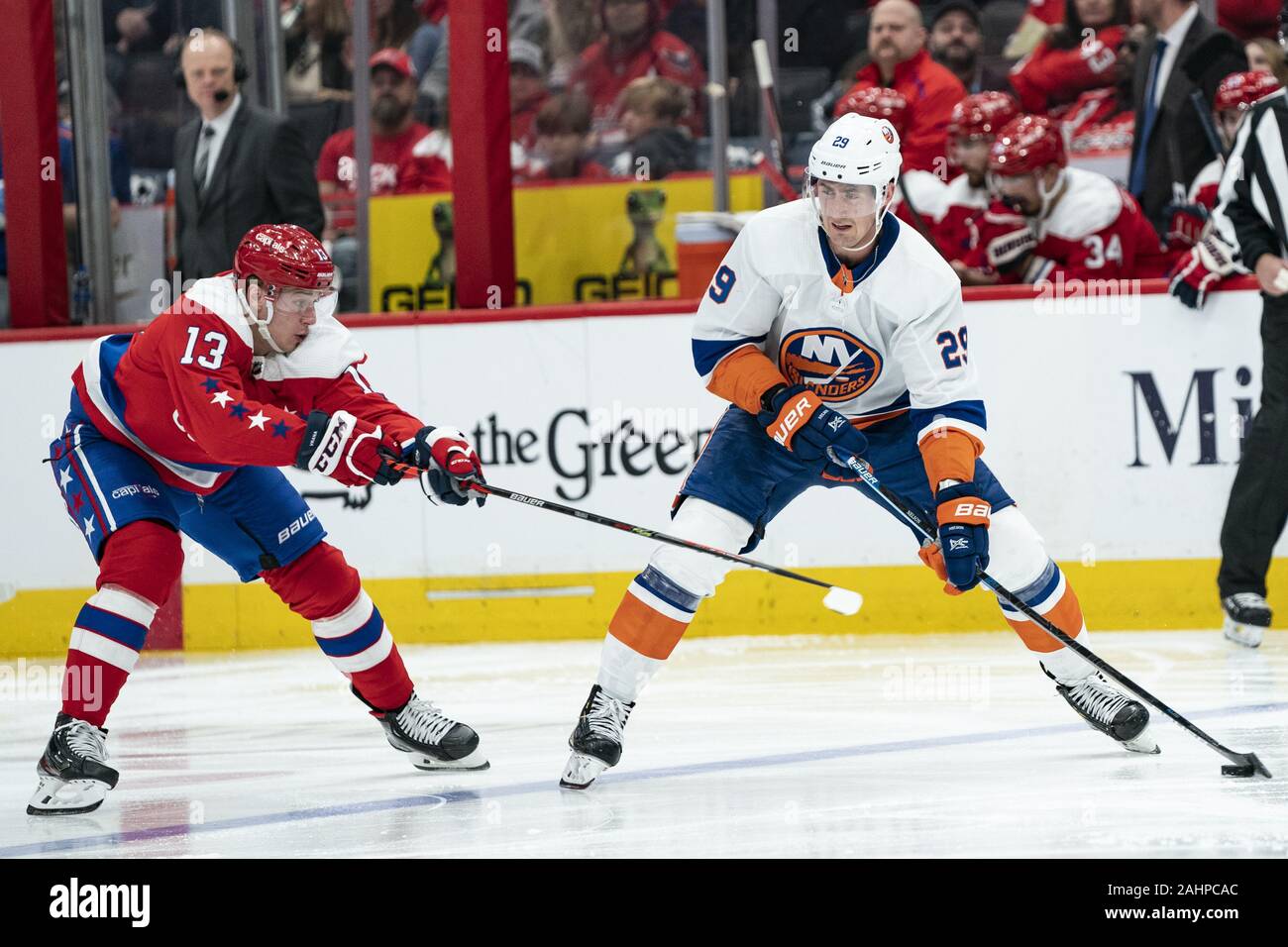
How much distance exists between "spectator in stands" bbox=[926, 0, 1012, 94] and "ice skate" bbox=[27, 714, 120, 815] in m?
4.26

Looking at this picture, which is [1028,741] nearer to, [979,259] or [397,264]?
[979,259]

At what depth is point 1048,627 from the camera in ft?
12.2

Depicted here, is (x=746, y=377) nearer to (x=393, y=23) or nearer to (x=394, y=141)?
(x=394, y=141)

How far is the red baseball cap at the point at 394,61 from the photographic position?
6699 millimetres

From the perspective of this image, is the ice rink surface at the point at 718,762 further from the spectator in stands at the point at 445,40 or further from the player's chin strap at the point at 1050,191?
the spectator in stands at the point at 445,40

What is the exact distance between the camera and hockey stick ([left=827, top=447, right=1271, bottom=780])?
140 inches

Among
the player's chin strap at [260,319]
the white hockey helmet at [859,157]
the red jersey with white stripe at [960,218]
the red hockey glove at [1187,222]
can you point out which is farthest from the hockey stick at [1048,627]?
the red hockey glove at [1187,222]

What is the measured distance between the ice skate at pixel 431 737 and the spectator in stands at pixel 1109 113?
3.81 metres

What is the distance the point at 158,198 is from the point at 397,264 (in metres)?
1.04

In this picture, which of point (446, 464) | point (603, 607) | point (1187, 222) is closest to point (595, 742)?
point (446, 464)

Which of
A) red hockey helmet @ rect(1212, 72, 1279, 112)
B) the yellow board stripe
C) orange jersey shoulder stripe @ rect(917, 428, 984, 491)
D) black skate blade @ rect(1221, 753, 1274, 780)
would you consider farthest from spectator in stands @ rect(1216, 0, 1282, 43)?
black skate blade @ rect(1221, 753, 1274, 780)

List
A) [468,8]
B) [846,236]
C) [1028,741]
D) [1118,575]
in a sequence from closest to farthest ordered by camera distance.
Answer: [846,236] < [1028,741] < [1118,575] < [468,8]
